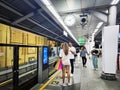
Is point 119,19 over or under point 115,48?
over

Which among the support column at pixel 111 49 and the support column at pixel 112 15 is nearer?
the support column at pixel 111 49

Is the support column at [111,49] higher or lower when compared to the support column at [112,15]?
lower

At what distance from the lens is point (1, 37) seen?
8.45 metres

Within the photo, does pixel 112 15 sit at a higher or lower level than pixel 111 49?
higher

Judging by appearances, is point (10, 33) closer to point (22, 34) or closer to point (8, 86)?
point (22, 34)

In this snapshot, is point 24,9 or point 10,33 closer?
point 24,9

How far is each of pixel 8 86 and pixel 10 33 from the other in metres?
4.43

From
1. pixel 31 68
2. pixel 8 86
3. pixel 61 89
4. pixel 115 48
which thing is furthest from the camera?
pixel 31 68

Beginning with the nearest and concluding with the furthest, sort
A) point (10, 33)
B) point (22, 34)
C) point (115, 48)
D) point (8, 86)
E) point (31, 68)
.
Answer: point (8, 86), point (115, 48), point (31, 68), point (10, 33), point (22, 34)

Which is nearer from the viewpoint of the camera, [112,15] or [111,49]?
[111,49]

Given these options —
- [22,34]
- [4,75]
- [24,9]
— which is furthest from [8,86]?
[22,34]

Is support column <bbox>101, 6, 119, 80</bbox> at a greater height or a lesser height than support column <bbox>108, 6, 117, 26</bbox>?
lesser

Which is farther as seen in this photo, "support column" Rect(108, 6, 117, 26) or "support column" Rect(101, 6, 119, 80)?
"support column" Rect(108, 6, 117, 26)

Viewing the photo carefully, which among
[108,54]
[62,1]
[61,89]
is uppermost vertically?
[62,1]
